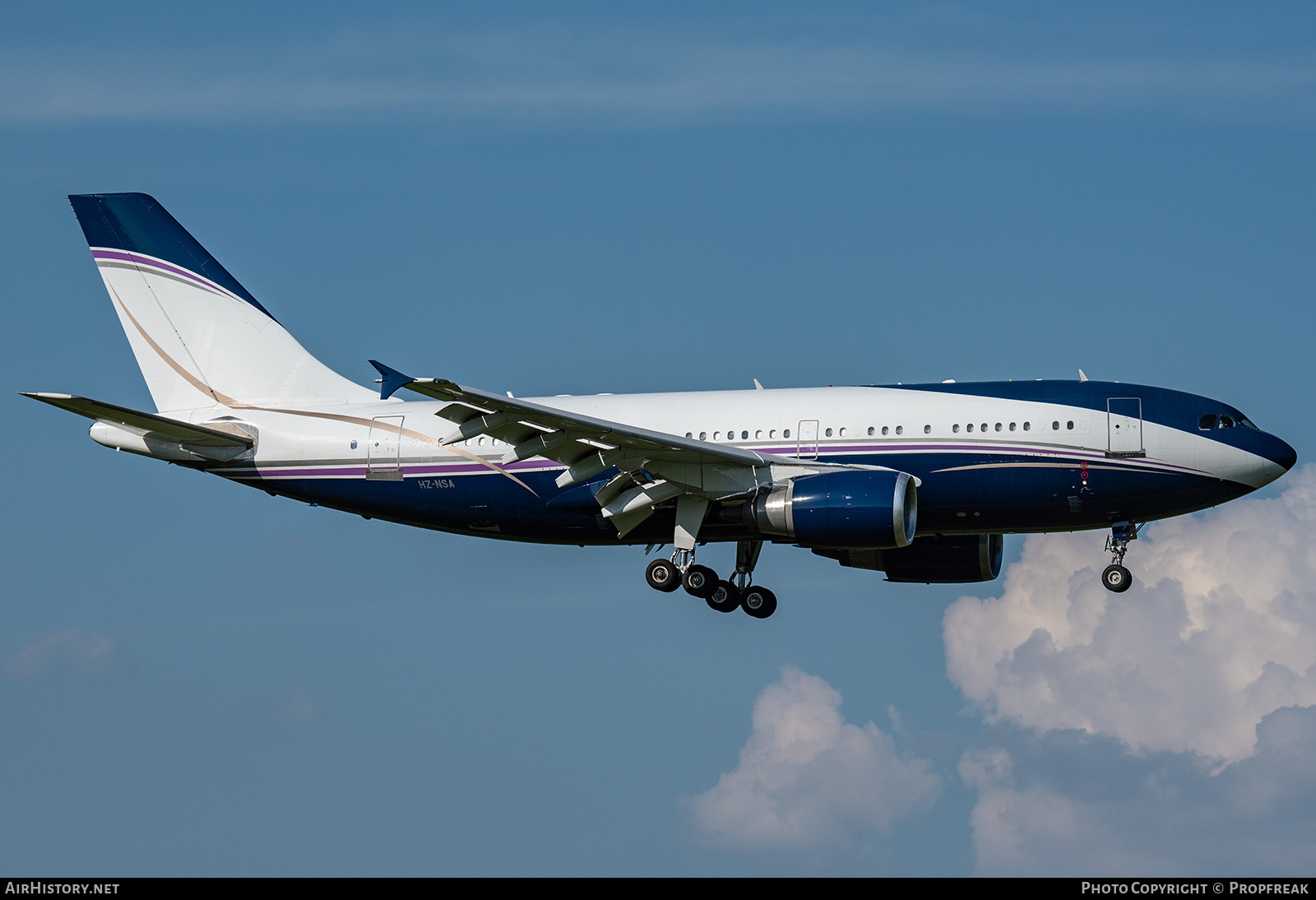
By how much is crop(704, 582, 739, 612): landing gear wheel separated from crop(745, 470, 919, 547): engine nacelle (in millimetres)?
5121

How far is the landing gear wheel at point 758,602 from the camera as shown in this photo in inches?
1909

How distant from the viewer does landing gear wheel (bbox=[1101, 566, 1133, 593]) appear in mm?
44719

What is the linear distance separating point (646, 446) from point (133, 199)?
1924 centimetres

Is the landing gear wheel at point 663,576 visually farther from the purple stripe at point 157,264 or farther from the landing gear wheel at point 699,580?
the purple stripe at point 157,264

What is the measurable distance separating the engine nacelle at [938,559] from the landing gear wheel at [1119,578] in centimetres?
466

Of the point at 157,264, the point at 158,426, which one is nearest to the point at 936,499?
the point at 158,426

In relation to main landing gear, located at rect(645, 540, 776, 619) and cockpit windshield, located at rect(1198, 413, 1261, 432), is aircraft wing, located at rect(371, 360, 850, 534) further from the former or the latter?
cockpit windshield, located at rect(1198, 413, 1261, 432)

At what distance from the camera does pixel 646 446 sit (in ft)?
141

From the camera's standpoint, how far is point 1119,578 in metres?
44.7

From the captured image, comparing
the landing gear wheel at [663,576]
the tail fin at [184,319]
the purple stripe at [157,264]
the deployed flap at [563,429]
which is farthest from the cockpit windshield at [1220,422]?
the purple stripe at [157,264]

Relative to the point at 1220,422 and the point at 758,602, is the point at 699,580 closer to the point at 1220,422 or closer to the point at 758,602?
the point at 758,602

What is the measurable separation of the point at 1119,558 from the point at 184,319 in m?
27.4
